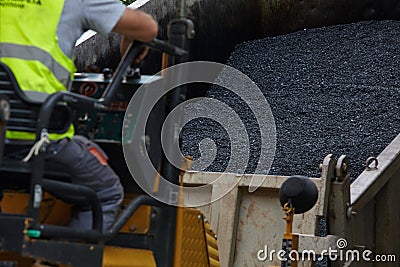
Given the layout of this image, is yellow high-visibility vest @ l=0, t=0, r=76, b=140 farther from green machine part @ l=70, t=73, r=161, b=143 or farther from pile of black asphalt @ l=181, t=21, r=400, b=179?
pile of black asphalt @ l=181, t=21, r=400, b=179

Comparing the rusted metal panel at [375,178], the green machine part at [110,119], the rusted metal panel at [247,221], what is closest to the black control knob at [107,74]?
the green machine part at [110,119]

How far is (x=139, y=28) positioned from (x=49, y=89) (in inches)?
13.4

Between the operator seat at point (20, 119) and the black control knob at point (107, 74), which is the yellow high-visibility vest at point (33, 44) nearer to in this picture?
the operator seat at point (20, 119)

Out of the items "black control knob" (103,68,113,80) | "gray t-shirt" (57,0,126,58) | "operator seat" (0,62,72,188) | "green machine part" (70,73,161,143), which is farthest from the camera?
"black control knob" (103,68,113,80)

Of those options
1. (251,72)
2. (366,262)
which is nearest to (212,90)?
(251,72)

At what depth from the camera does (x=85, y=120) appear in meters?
2.72

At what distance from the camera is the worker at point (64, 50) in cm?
249

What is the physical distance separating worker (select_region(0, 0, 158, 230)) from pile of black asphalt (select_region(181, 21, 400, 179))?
2169 mm

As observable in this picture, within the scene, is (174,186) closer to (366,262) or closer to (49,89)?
(49,89)

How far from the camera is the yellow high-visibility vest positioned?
2484 millimetres

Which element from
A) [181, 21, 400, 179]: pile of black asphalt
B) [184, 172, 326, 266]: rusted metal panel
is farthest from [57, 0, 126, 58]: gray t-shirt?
[181, 21, 400, 179]: pile of black asphalt

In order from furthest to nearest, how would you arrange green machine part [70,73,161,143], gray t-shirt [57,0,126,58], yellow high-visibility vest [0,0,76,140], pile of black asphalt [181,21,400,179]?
pile of black asphalt [181,21,400,179]
green machine part [70,73,161,143]
gray t-shirt [57,0,126,58]
yellow high-visibility vest [0,0,76,140]

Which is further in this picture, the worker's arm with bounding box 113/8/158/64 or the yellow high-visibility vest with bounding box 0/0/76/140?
the worker's arm with bounding box 113/8/158/64

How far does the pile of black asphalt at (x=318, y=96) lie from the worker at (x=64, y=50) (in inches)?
85.4
